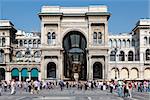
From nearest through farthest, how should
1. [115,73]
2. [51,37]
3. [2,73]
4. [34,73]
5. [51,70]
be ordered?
[51,37]
[51,70]
[34,73]
[2,73]
[115,73]

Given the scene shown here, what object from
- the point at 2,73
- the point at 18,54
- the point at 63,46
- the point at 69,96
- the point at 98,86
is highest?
the point at 63,46

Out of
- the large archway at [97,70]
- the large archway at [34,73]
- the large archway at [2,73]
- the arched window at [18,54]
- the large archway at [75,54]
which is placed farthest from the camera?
A: the arched window at [18,54]

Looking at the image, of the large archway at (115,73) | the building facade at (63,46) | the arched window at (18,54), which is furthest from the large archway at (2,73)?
the large archway at (115,73)

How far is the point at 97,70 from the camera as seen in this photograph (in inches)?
3420

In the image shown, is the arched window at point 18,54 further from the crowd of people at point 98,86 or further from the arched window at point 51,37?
the crowd of people at point 98,86

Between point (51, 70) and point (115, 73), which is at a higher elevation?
point (51, 70)

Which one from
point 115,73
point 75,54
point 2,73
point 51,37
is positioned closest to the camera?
point 51,37

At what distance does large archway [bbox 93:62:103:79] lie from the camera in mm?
85125

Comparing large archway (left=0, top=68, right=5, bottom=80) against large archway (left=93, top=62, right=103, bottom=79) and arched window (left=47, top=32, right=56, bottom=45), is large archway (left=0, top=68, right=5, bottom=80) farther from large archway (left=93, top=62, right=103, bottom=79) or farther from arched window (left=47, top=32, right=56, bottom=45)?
large archway (left=93, top=62, right=103, bottom=79)

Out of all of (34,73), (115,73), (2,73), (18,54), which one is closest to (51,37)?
(34,73)

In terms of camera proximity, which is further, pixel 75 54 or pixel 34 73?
pixel 75 54

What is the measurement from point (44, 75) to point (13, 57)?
32.0 metres

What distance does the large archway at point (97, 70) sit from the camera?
8512 centimetres

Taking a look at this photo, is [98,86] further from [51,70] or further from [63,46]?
[63,46]
